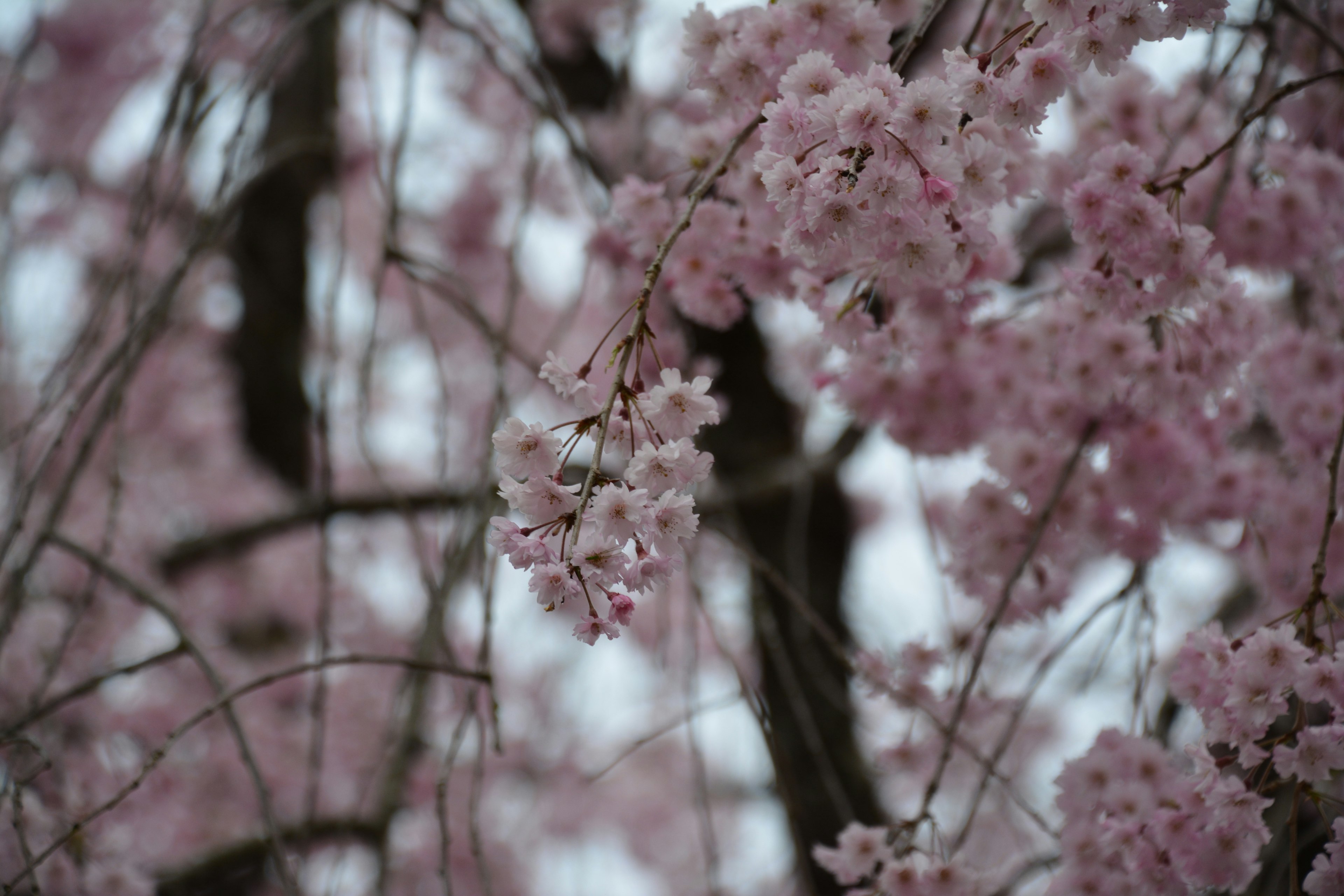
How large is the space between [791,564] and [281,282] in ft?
9.96

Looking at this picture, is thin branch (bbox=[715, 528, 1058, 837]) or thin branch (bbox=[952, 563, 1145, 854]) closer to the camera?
thin branch (bbox=[715, 528, 1058, 837])

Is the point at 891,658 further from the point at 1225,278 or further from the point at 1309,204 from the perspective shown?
the point at 1309,204

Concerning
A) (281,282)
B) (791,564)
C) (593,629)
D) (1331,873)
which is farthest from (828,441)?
(593,629)

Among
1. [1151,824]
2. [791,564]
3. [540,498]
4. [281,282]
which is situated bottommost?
[1151,824]

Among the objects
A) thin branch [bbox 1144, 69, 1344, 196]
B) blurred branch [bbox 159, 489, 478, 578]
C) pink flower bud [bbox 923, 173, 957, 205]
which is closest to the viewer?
pink flower bud [bbox 923, 173, 957, 205]

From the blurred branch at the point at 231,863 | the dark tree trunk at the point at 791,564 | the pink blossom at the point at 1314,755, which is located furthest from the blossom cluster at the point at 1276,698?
the blurred branch at the point at 231,863

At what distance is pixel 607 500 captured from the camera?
2.34ft

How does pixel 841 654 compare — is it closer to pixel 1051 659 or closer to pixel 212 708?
pixel 1051 659

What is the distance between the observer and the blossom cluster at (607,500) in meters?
0.72

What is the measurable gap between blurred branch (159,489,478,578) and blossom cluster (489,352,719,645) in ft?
6.85

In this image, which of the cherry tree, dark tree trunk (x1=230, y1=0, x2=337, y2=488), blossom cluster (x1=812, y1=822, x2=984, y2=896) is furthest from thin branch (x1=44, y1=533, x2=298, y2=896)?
dark tree trunk (x1=230, y1=0, x2=337, y2=488)

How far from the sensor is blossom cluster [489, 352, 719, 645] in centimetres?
72

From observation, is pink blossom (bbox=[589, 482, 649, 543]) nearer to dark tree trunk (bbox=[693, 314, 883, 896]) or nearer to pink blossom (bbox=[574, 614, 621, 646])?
pink blossom (bbox=[574, 614, 621, 646])

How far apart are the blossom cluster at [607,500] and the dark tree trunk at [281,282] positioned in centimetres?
366
